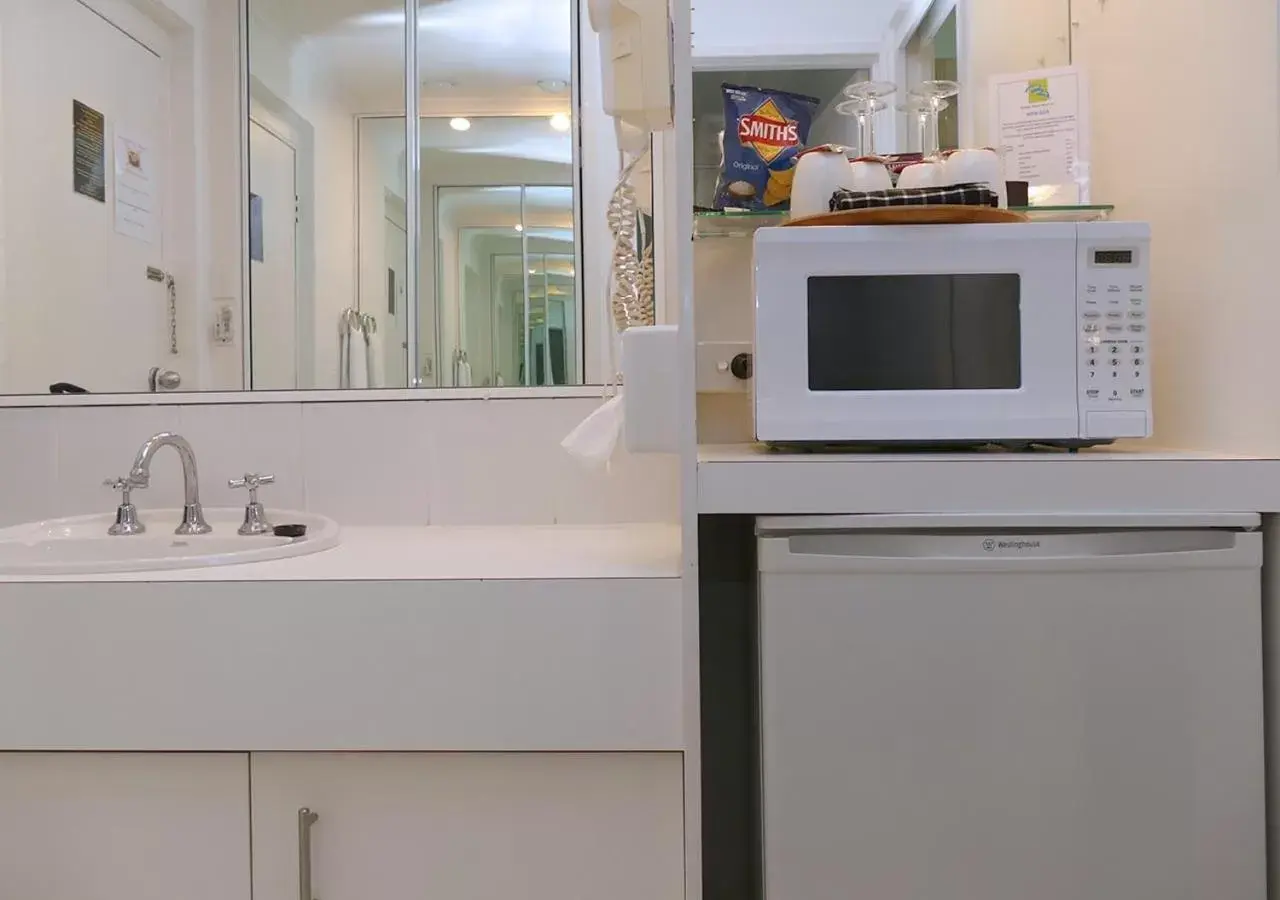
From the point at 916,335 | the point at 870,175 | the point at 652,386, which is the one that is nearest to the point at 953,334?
the point at 916,335

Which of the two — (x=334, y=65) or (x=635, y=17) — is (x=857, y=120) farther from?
(x=334, y=65)

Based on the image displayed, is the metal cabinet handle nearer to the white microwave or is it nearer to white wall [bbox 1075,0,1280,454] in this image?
the white microwave

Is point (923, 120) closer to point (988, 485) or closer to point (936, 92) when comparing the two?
point (936, 92)

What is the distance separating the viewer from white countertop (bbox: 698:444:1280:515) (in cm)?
101

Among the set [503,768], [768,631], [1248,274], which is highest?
[1248,274]

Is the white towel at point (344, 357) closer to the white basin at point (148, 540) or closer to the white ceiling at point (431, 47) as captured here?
the white basin at point (148, 540)

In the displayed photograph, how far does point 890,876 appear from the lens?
1021mm

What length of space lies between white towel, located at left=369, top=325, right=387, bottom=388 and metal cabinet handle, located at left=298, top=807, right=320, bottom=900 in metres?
0.75

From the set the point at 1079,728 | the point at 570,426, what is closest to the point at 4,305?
the point at 570,426

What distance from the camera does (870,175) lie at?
47.6 inches

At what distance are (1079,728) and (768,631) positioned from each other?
1.28ft

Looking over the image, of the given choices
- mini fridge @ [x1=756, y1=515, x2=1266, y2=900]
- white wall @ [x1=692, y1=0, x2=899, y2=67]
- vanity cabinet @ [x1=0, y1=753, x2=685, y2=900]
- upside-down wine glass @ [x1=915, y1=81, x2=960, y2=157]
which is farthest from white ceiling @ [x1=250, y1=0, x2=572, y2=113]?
vanity cabinet @ [x1=0, y1=753, x2=685, y2=900]

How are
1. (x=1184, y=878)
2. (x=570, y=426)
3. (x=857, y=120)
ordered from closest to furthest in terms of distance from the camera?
(x=1184, y=878) → (x=857, y=120) → (x=570, y=426)

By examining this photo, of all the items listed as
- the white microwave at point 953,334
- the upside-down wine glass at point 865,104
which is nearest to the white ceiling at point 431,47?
the upside-down wine glass at point 865,104
